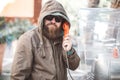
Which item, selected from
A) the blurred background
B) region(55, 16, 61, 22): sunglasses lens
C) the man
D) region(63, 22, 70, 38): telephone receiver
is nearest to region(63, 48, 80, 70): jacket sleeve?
the man

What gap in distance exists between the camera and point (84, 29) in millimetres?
4574

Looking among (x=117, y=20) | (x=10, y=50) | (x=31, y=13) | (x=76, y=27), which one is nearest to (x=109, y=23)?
(x=117, y=20)

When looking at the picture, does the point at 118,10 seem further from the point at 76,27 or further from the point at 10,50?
the point at 10,50

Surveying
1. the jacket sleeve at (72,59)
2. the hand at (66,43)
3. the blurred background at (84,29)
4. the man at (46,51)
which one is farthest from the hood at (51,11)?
the blurred background at (84,29)

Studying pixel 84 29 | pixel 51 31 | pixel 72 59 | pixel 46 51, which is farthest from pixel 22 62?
pixel 84 29

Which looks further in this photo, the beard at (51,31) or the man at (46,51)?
the beard at (51,31)

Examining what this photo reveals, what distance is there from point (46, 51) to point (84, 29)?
1.19 m

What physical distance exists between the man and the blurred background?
0.90m

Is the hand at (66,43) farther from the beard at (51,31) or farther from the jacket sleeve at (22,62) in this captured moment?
the jacket sleeve at (22,62)

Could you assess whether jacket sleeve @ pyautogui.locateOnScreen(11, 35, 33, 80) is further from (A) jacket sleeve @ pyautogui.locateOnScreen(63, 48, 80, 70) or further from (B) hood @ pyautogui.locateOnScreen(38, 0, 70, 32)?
(A) jacket sleeve @ pyautogui.locateOnScreen(63, 48, 80, 70)

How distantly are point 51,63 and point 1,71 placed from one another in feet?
4.24

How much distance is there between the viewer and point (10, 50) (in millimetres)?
4527

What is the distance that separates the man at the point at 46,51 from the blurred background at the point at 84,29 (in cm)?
90

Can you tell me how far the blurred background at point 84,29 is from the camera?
14.7 ft
